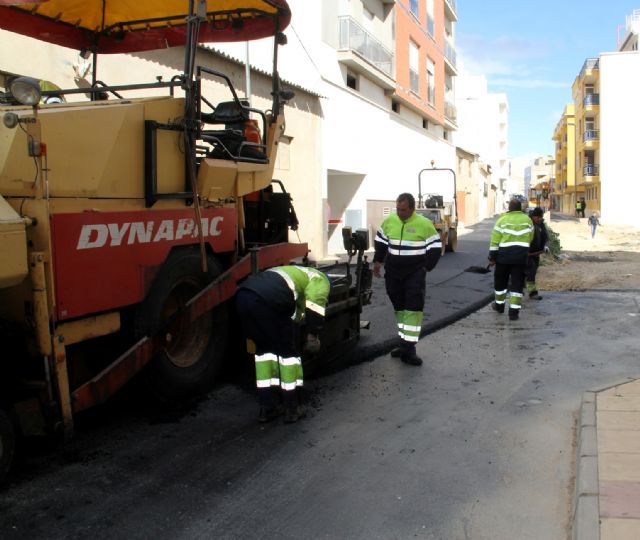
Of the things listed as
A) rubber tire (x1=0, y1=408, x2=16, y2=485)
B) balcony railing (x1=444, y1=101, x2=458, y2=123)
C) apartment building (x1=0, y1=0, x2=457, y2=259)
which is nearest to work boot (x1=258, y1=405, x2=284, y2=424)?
rubber tire (x1=0, y1=408, x2=16, y2=485)

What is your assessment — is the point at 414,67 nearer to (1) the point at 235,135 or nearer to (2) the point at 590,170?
(1) the point at 235,135

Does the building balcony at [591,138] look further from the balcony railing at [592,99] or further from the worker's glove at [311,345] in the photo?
the worker's glove at [311,345]

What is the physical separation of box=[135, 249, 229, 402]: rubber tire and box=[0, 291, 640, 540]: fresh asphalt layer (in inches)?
9.2

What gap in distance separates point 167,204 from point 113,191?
21.4 inches

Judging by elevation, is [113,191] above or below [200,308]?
above

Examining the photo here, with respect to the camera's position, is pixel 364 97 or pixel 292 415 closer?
pixel 292 415

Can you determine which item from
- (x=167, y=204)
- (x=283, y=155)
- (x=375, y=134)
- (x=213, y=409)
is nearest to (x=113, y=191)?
(x=167, y=204)

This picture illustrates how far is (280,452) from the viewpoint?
14.3 ft

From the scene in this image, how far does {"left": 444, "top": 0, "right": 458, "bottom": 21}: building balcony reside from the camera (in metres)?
38.4

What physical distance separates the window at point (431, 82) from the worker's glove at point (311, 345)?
29.5m

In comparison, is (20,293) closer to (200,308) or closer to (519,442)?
(200,308)

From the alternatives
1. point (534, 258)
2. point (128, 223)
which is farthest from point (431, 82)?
point (128, 223)

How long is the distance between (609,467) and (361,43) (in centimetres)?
1990

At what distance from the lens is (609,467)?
12.4 ft
